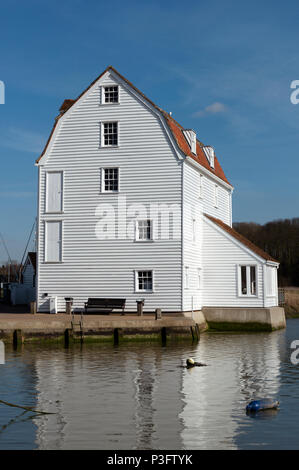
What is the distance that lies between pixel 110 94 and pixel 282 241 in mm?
95092

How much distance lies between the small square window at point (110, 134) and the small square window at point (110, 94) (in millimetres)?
1406

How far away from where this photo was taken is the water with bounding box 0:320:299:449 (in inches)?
498

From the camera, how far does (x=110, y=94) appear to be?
37062 millimetres

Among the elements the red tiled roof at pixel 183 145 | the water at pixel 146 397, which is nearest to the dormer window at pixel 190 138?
the red tiled roof at pixel 183 145

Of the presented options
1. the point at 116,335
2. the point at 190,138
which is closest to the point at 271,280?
the point at 190,138

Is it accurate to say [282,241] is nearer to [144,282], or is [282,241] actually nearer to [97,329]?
[144,282]

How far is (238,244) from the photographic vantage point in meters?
37.6

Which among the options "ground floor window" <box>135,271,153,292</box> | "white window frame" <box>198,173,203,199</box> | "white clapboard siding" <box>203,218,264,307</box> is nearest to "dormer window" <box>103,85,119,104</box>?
"white window frame" <box>198,173,203,199</box>

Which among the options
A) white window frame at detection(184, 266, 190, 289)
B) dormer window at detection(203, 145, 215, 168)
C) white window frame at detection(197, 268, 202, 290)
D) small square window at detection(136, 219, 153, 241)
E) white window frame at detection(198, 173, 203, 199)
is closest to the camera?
white window frame at detection(184, 266, 190, 289)

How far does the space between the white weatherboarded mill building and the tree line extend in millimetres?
72856
